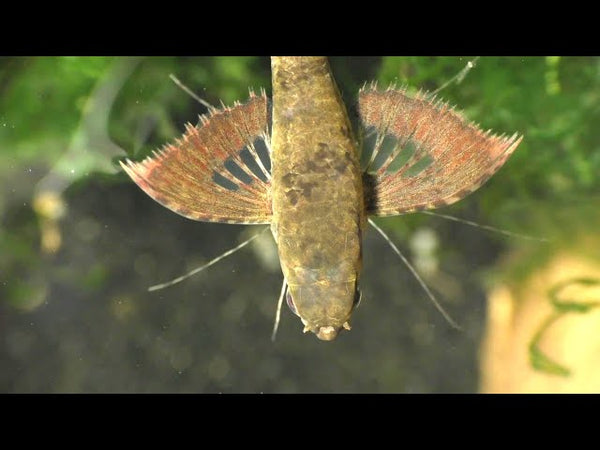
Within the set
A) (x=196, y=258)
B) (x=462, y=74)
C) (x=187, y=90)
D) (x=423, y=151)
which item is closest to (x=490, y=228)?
(x=462, y=74)

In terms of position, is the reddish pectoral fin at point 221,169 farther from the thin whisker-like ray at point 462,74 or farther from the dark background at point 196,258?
the thin whisker-like ray at point 462,74

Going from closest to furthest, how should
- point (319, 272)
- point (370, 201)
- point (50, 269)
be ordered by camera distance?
1. point (319, 272)
2. point (370, 201)
3. point (50, 269)

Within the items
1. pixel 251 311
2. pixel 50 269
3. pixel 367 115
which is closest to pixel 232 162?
pixel 367 115

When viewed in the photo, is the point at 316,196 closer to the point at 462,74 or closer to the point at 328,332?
the point at 328,332

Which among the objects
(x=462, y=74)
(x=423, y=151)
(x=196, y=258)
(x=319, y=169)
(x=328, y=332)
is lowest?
(x=328, y=332)

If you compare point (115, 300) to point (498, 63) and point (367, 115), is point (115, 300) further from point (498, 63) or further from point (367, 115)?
point (498, 63)
